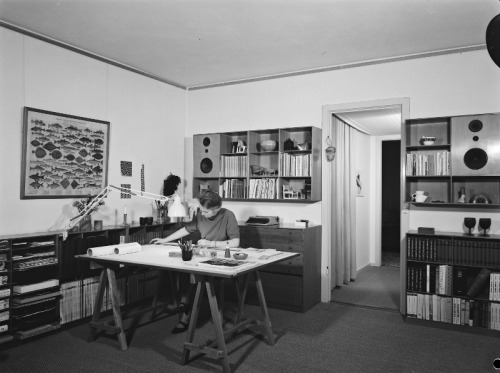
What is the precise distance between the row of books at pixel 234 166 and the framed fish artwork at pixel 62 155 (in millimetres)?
1491

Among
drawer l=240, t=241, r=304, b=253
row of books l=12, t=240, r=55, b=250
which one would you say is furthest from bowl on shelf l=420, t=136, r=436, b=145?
row of books l=12, t=240, r=55, b=250

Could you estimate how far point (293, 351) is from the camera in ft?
11.7

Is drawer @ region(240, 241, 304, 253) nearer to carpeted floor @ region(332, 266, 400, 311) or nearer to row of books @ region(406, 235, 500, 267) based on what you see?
carpeted floor @ region(332, 266, 400, 311)

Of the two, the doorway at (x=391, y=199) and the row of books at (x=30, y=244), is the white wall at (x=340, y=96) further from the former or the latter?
the doorway at (x=391, y=199)

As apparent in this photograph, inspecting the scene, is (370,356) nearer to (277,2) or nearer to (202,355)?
(202,355)

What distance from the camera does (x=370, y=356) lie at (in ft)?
11.5

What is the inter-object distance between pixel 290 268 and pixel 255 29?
8.48ft

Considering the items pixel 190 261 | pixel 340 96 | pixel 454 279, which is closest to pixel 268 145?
pixel 340 96

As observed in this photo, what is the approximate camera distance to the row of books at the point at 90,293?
13.4 feet

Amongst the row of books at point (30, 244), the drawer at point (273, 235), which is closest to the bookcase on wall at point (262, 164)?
the drawer at point (273, 235)

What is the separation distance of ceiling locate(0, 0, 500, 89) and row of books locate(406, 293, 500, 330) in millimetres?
2621

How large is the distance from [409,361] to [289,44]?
323 cm

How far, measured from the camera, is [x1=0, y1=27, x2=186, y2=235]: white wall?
3.96m

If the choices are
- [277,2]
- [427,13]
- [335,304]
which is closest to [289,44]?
[277,2]
